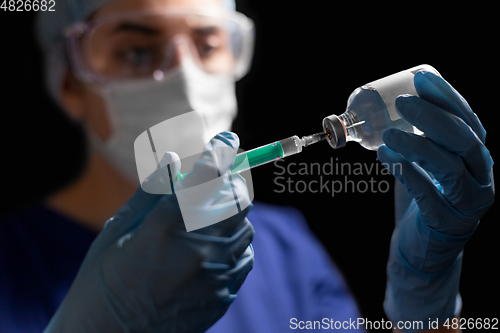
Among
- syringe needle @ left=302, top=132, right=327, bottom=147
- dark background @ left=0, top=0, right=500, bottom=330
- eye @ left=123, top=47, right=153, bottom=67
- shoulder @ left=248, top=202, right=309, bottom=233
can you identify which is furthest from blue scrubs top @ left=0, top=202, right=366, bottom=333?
syringe needle @ left=302, top=132, right=327, bottom=147

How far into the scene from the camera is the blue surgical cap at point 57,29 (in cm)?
127

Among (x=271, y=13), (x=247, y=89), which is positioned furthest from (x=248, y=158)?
(x=271, y=13)

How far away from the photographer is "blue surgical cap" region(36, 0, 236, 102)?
1.27m

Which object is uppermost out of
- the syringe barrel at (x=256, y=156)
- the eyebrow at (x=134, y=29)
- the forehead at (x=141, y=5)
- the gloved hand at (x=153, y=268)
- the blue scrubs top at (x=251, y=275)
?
the forehead at (x=141, y=5)

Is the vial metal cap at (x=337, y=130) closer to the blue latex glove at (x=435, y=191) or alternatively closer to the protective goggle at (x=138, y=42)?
the blue latex glove at (x=435, y=191)

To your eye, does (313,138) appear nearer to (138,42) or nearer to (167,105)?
(167,105)

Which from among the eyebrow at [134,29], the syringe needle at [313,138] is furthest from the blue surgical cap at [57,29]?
the syringe needle at [313,138]

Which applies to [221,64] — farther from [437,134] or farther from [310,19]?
[437,134]

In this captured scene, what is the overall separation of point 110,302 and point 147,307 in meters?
0.09

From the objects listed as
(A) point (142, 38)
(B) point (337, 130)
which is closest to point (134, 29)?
(A) point (142, 38)

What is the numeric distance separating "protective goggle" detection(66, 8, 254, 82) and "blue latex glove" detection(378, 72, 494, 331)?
72cm

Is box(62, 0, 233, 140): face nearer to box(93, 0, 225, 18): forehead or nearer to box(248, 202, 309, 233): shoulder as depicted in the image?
box(93, 0, 225, 18): forehead

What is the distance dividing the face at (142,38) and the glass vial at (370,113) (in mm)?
576

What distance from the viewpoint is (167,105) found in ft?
4.06
